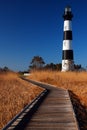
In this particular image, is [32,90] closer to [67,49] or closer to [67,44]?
[67,49]

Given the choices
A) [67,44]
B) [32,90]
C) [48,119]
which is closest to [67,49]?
[67,44]

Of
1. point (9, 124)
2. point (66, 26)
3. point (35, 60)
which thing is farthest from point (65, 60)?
point (35, 60)

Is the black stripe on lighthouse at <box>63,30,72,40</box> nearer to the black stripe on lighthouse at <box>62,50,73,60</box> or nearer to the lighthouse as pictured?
the lighthouse

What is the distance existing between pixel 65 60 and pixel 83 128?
82.3 ft

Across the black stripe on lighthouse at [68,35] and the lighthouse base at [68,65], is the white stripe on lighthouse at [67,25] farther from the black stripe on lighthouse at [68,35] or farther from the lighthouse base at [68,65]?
the lighthouse base at [68,65]

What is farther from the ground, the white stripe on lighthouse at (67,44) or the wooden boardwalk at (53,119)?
the white stripe on lighthouse at (67,44)

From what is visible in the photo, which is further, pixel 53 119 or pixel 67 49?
pixel 67 49

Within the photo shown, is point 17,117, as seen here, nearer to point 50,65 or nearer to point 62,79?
point 62,79

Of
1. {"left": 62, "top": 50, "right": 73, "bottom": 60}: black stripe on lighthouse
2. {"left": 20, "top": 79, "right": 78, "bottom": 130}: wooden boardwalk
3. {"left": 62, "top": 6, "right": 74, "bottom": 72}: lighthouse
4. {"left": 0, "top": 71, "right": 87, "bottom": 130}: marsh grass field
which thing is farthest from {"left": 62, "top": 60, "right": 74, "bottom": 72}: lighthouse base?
{"left": 20, "top": 79, "right": 78, "bottom": 130}: wooden boardwalk

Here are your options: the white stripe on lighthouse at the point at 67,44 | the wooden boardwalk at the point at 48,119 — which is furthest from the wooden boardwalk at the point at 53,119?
the white stripe on lighthouse at the point at 67,44

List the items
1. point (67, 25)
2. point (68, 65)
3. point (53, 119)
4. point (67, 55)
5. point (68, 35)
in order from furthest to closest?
1. point (67, 25)
2. point (68, 35)
3. point (67, 55)
4. point (68, 65)
5. point (53, 119)

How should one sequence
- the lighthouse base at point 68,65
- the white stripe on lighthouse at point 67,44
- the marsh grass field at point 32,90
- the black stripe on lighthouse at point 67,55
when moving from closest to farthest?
the marsh grass field at point 32,90 → the black stripe on lighthouse at point 67,55 → the lighthouse base at point 68,65 → the white stripe on lighthouse at point 67,44

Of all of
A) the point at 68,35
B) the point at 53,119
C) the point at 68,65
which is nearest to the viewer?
the point at 53,119

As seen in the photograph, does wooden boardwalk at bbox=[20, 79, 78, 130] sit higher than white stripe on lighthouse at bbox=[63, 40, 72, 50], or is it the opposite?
white stripe on lighthouse at bbox=[63, 40, 72, 50]
